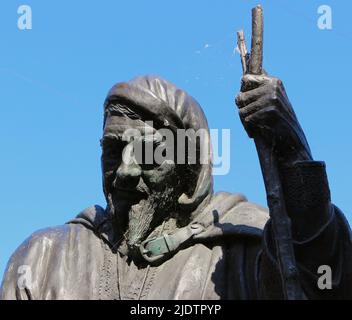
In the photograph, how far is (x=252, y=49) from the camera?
7.29 metres

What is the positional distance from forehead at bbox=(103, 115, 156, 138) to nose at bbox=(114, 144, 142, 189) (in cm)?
12

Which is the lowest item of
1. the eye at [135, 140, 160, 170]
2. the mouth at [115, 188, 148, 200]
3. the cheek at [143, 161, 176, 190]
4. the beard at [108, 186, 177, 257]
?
the beard at [108, 186, 177, 257]

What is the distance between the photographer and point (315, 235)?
24.6 feet

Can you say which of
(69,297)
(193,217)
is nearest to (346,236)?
(193,217)

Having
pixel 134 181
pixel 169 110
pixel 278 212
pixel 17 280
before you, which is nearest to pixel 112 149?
pixel 134 181

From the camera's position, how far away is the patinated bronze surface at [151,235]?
27.0 feet

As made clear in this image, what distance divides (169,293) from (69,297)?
0.67 metres

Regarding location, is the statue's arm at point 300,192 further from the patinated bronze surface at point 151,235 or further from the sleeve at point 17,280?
the sleeve at point 17,280

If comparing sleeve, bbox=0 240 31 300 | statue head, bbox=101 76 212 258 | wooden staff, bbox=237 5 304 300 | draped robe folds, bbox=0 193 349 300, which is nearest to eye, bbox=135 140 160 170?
statue head, bbox=101 76 212 258

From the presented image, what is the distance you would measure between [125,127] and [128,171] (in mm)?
311

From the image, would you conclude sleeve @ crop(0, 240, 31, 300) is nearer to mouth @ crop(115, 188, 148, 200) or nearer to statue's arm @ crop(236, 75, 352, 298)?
mouth @ crop(115, 188, 148, 200)

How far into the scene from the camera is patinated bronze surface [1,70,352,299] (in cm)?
823
